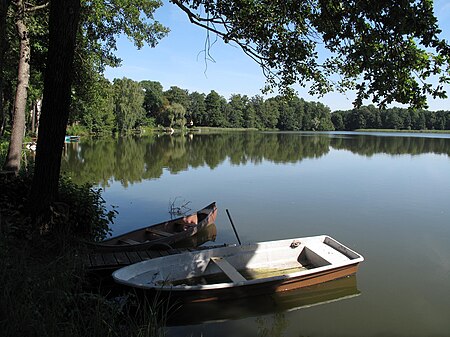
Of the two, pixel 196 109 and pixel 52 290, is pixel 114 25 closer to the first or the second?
pixel 52 290

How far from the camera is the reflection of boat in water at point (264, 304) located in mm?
5336

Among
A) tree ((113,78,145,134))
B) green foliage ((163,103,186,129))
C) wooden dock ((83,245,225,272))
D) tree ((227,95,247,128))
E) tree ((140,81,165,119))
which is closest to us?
wooden dock ((83,245,225,272))

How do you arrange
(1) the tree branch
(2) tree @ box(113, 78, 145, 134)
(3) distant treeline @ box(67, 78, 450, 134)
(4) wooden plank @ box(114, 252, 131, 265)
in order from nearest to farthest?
(4) wooden plank @ box(114, 252, 131, 265) < (1) the tree branch < (2) tree @ box(113, 78, 145, 134) < (3) distant treeline @ box(67, 78, 450, 134)

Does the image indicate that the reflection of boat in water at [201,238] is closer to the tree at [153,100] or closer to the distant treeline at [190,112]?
the distant treeline at [190,112]

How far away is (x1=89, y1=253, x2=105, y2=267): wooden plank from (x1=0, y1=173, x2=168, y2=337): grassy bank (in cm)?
28

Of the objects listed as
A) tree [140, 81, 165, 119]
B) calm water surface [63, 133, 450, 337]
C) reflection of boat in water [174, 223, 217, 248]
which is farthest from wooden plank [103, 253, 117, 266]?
tree [140, 81, 165, 119]

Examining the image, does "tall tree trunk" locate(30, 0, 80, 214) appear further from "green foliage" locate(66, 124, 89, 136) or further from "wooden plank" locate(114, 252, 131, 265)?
"green foliage" locate(66, 124, 89, 136)

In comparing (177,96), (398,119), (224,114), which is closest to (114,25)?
(177,96)

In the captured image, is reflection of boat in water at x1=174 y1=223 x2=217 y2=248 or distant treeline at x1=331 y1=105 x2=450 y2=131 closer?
reflection of boat in water at x1=174 y1=223 x2=217 y2=248

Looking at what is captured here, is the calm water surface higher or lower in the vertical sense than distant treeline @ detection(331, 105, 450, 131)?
lower

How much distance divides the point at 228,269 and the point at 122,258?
5.72 ft

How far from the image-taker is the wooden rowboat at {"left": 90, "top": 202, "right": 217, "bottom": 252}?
6.77 meters

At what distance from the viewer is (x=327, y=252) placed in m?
7.02

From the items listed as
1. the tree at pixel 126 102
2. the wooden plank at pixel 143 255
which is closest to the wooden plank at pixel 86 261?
the wooden plank at pixel 143 255
